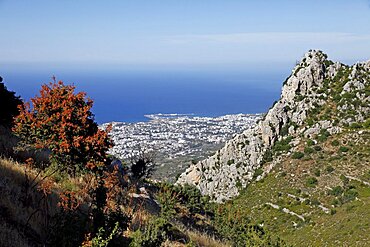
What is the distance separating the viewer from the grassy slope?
86.2 ft

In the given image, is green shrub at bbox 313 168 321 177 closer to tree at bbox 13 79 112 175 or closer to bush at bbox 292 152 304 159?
bush at bbox 292 152 304 159

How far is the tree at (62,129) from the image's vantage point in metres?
8.40

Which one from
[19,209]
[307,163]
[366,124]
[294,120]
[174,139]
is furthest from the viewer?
[174,139]

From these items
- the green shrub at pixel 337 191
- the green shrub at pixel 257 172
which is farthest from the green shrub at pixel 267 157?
the green shrub at pixel 337 191

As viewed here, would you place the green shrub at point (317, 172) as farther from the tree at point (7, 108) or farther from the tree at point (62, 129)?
the tree at point (62, 129)

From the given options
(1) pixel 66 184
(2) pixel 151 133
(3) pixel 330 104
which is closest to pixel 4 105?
(1) pixel 66 184

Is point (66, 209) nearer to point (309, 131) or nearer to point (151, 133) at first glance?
point (309, 131)

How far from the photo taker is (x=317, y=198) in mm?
33938

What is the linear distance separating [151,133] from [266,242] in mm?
126331

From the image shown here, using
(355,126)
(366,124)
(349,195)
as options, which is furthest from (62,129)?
(366,124)

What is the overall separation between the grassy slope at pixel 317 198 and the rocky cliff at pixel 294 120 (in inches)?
83.1

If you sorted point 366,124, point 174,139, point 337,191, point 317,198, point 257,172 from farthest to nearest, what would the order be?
1. point 174,139
2. point 257,172
3. point 366,124
4. point 317,198
5. point 337,191

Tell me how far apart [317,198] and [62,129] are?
30.7 metres

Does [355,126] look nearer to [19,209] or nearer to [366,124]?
[366,124]
